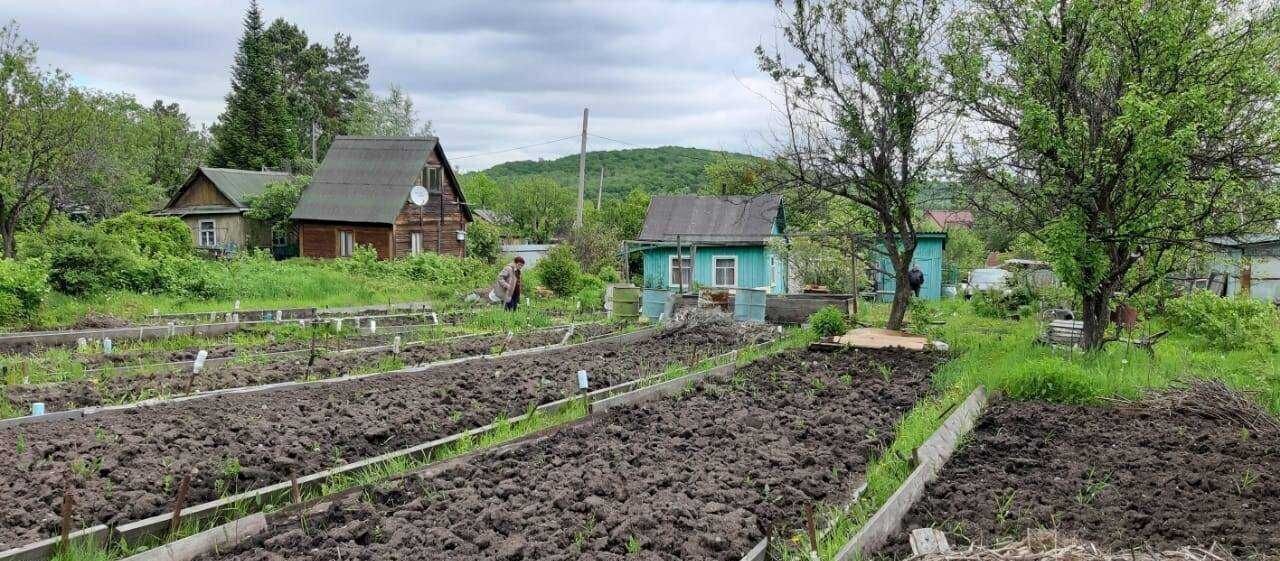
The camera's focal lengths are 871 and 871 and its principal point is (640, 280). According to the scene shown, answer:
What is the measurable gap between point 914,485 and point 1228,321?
8358mm

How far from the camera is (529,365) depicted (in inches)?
370

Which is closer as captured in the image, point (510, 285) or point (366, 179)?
point (510, 285)

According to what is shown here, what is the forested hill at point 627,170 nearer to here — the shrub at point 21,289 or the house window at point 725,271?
the house window at point 725,271

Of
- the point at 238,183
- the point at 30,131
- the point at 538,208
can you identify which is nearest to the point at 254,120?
the point at 238,183

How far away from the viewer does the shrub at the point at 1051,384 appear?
7.48m

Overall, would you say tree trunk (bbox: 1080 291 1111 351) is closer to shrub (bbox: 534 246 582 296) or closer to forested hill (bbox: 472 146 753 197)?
shrub (bbox: 534 246 582 296)

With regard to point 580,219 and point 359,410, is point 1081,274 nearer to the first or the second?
point 359,410

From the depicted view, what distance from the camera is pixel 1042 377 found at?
25.0ft

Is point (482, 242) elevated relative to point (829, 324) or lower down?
elevated

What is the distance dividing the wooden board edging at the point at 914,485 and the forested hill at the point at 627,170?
48959mm

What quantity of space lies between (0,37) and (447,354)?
16077mm

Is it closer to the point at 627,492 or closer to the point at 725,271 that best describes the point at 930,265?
the point at 725,271

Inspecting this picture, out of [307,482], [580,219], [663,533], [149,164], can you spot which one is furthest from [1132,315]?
[149,164]

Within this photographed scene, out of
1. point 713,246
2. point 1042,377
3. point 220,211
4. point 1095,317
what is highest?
point 220,211
